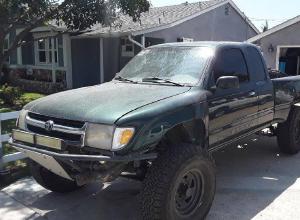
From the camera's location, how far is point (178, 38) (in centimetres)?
1934

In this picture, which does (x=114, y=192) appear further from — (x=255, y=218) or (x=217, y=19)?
(x=217, y=19)

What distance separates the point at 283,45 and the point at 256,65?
11.7m

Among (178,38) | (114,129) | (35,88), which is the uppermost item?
(178,38)

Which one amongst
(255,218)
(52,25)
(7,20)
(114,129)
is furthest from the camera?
(52,25)

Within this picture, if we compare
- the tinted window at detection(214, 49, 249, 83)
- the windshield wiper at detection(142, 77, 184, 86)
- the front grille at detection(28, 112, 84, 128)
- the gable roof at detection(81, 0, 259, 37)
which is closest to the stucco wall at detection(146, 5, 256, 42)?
the gable roof at detection(81, 0, 259, 37)

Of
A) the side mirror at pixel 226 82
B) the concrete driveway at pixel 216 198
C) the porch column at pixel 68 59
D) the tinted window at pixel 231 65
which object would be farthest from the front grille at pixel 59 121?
the porch column at pixel 68 59

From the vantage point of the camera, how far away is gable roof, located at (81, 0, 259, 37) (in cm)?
1731

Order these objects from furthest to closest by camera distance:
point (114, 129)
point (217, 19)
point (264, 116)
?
1. point (217, 19)
2. point (264, 116)
3. point (114, 129)

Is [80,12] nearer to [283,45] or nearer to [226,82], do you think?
[226,82]

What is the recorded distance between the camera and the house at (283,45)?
16531mm

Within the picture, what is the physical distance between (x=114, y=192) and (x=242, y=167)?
2.29 m

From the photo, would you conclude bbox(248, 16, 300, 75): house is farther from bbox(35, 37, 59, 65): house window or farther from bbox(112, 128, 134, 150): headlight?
bbox(112, 128, 134, 150): headlight

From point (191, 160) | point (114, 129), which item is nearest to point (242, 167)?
point (191, 160)

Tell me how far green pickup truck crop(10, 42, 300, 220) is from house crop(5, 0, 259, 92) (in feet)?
39.1
